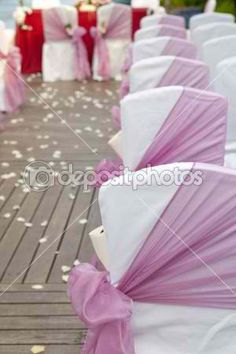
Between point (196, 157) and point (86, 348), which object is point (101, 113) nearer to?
point (196, 157)

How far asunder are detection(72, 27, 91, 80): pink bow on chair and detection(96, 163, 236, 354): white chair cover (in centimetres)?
630

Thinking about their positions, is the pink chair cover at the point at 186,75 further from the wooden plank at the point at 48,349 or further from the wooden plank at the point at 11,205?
the wooden plank at the point at 48,349

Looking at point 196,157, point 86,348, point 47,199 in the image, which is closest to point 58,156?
point 47,199

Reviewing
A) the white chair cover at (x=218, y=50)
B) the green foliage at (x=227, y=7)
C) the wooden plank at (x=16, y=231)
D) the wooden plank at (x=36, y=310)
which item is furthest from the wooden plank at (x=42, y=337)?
the green foliage at (x=227, y=7)

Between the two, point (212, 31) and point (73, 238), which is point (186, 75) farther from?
point (212, 31)

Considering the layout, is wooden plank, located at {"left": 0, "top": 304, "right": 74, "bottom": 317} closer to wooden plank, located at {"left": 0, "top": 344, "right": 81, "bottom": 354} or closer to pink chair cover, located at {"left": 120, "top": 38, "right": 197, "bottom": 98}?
wooden plank, located at {"left": 0, "top": 344, "right": 81, "bottom": 354}

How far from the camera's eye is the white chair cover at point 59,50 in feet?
24.8

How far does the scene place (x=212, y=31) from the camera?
530 cm

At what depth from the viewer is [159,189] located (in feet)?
5.00

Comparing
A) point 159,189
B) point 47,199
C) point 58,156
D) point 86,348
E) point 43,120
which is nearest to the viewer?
point 159,189

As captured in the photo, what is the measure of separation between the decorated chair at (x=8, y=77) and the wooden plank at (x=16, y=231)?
1956 mm

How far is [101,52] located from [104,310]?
21.1 ft

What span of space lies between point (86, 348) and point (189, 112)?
1.24 m

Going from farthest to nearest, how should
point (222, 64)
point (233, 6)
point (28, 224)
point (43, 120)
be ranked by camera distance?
1. point (233, 6)
2. point (43, 120)
3. point (28, 224)
4. point (222, 64)
